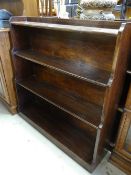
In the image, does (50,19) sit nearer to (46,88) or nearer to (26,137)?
(46,88)

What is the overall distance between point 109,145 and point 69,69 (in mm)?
828

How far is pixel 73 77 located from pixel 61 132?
617 mm

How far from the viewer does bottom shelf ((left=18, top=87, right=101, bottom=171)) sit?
4.82ft

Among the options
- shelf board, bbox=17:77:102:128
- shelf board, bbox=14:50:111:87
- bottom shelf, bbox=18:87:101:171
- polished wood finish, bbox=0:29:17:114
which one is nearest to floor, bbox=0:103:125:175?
bottom shelf, bbox=18:87:101:171

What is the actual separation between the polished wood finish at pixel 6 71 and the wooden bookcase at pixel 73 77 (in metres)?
0.07

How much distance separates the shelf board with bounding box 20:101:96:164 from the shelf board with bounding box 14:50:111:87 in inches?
28.2

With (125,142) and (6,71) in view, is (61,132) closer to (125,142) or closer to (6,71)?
(125,142)

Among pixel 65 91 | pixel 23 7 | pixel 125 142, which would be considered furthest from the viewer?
pixel 23 7

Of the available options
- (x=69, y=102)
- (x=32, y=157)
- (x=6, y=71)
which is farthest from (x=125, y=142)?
(x=6, y=71)

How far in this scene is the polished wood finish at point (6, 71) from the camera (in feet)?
5.34

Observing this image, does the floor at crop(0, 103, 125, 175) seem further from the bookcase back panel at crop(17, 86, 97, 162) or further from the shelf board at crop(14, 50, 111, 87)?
the shelf board at crop(14, 50, 111, 87)

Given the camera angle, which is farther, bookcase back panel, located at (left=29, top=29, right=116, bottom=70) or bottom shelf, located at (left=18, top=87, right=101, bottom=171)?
bottom shelf, located at (left=18, top=87, right=101, bottom=171)

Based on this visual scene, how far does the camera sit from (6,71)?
5.80 ft

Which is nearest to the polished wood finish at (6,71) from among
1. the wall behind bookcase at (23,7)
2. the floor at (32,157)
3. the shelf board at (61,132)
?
the shelf board at (61,132)
